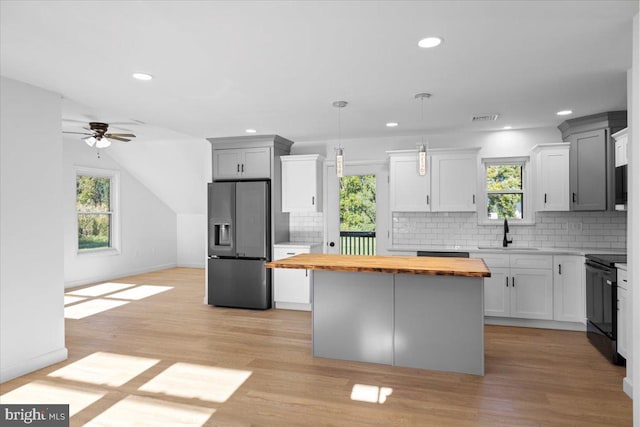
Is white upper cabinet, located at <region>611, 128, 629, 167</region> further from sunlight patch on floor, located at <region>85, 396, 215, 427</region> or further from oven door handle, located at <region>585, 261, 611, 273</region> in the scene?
sunlight patch on floor, located at <region>85, 396, 215, 427</region>

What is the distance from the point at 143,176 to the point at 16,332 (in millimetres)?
5483

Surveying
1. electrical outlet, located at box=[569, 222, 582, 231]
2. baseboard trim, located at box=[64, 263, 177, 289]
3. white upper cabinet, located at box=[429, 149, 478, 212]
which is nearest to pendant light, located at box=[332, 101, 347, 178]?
white upper cabinet, located at box=[429, 149, 478, 212]

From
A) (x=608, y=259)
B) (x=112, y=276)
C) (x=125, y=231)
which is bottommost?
(x=112, y=276)

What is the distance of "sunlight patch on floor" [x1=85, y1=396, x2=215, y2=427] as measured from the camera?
8.73ft

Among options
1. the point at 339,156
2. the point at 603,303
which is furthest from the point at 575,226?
the point at 339,156

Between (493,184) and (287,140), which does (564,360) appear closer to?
(493,184)

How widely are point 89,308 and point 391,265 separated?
4.64 m

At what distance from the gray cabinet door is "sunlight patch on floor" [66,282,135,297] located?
721 centimetres

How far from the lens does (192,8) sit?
7.38 feet

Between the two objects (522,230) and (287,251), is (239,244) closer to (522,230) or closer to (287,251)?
(287,251)

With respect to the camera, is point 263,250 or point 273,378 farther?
point 263,250

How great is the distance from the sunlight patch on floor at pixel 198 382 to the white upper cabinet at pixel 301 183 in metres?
2.86

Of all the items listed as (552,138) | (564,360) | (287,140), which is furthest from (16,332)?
(552,138)

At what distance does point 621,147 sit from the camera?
168 inches
